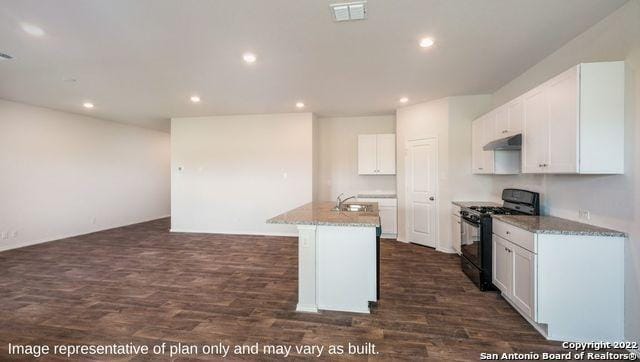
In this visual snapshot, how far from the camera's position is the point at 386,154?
638 centimetres

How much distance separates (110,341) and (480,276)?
3813 millimetres

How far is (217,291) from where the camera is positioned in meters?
3.40

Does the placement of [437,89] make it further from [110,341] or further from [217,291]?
[110,341]

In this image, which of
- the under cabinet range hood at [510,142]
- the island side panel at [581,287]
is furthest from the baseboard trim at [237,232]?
the island side panel at [581,287]

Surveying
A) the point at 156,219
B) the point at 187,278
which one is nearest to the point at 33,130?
the point at 156,219

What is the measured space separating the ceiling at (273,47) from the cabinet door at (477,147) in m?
0.59

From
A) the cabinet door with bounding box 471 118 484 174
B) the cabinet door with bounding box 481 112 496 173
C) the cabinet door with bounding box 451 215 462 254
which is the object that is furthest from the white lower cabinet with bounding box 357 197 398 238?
the cabinet door with bounding box 481 112 496 173

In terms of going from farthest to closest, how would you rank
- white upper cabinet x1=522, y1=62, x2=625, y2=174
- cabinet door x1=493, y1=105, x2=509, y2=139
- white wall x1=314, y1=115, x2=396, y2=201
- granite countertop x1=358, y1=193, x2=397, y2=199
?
white wall x1=314, y1=115, x2=396, y2=201, granite countertop x1=358, y1=193, x2=397, y2=199, cabinet door x1=493, y1=105, x2=509, y2=139, white upper cabinet x1=522, y1=62, x2=625, y2=174

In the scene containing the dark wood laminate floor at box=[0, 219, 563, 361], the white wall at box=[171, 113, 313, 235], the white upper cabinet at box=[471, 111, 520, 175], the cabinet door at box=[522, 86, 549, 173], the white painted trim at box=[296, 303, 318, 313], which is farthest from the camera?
the white wall at box=[171, 113, 313, 235]

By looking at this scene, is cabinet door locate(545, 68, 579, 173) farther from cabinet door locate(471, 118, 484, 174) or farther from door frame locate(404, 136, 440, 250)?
door frame locate(404, 136, 440, 250)

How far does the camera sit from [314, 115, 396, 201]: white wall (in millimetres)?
6801

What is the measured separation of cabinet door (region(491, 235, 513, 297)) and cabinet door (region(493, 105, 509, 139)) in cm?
138

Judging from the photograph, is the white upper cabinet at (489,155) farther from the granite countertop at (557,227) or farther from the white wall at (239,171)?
the white wall at (239,171)

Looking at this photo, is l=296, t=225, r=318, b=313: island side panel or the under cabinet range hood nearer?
l=296, t=225, r=318, b=313: island side panel
